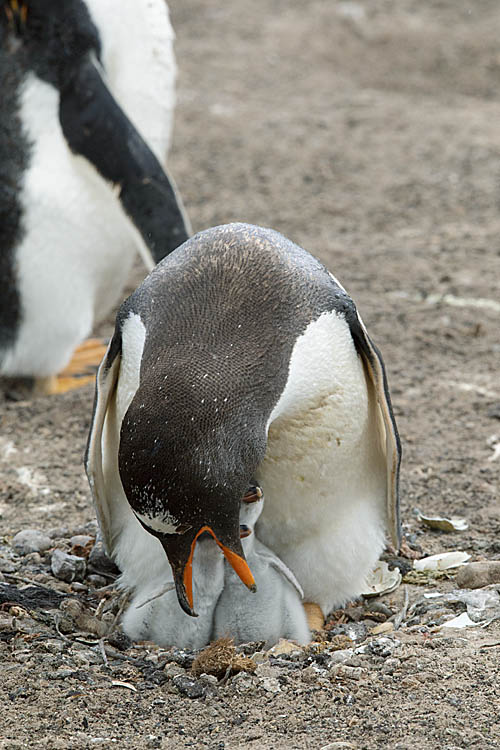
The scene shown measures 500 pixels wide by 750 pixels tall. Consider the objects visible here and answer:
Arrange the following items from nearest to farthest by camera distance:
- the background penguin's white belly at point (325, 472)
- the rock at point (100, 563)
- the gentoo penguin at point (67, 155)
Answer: the background penguin's white belly at point (325, 472) < the rock at point (100, 563) < the gentoo penguin at point (67, 155)

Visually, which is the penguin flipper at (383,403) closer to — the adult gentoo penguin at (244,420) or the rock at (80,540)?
the adult gentoo penguin at (244,420)

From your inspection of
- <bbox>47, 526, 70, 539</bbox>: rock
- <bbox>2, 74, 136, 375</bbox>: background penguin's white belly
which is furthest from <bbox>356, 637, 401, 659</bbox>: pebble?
<bbox>2, 74, 136, 375</bbox>: background penguin's white belly

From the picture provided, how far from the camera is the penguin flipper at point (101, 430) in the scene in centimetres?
321

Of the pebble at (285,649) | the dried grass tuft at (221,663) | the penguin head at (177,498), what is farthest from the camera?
the pebble at (285,649)

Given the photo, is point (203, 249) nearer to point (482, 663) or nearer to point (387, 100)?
point (482, 663)

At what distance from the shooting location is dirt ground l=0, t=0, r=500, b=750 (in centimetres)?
260

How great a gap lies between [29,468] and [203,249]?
5.62 ft

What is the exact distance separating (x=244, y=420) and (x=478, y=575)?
1.14 m

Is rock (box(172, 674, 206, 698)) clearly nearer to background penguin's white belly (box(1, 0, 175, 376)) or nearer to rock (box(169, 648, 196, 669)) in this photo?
rock (box(169, 648, 196, 669))

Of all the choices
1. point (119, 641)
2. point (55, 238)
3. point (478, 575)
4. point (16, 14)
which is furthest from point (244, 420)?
point (16, 14)

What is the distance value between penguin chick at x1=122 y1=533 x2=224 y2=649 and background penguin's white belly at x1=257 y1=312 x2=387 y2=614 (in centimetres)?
30

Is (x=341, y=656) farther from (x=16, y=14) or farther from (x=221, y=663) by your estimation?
(x=16, y=14)

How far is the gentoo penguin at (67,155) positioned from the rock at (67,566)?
78.2 inches

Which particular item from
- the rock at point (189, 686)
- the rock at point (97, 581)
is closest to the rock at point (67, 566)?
the rock at point (97, 581)
